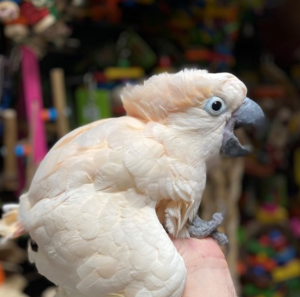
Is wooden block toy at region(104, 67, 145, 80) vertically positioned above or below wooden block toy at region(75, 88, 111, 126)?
above

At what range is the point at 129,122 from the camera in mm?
467

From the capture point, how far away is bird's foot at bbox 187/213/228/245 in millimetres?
495

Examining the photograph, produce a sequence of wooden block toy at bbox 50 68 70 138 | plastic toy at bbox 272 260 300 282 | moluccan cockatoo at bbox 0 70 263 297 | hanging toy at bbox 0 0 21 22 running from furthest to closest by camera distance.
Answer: plastic toy at bbox 272 260 300 282
wooden block toy at bbox 50 68 70 138
hanging toy at bbox 0 0 21 22
moluccan cockatoo at bbox 0 70 263 297

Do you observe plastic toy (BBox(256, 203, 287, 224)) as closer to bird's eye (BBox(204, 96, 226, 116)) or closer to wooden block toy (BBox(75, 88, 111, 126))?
wooden block toy (BBox(75, 88, 111, 126))

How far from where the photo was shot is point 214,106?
44cm

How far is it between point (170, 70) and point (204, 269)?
0.78 meters

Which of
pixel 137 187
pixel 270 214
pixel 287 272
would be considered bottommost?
pixel 287 272

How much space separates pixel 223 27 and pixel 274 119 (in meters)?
0.35

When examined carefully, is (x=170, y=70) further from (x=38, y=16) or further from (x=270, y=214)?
(x=270, y=214)

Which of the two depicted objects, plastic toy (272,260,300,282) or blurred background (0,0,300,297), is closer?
blurred background (0,0,300,297)

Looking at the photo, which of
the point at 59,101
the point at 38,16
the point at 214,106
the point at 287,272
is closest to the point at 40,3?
the point at 38,16

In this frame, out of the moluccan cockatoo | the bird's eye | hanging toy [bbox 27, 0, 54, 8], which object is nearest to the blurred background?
hanging toy [bbox 27, 0, 54, 8]

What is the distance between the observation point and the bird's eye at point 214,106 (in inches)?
17.4

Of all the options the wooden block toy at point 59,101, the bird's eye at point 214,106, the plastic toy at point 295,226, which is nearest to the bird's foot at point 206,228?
the bird's eye at point 214,106
